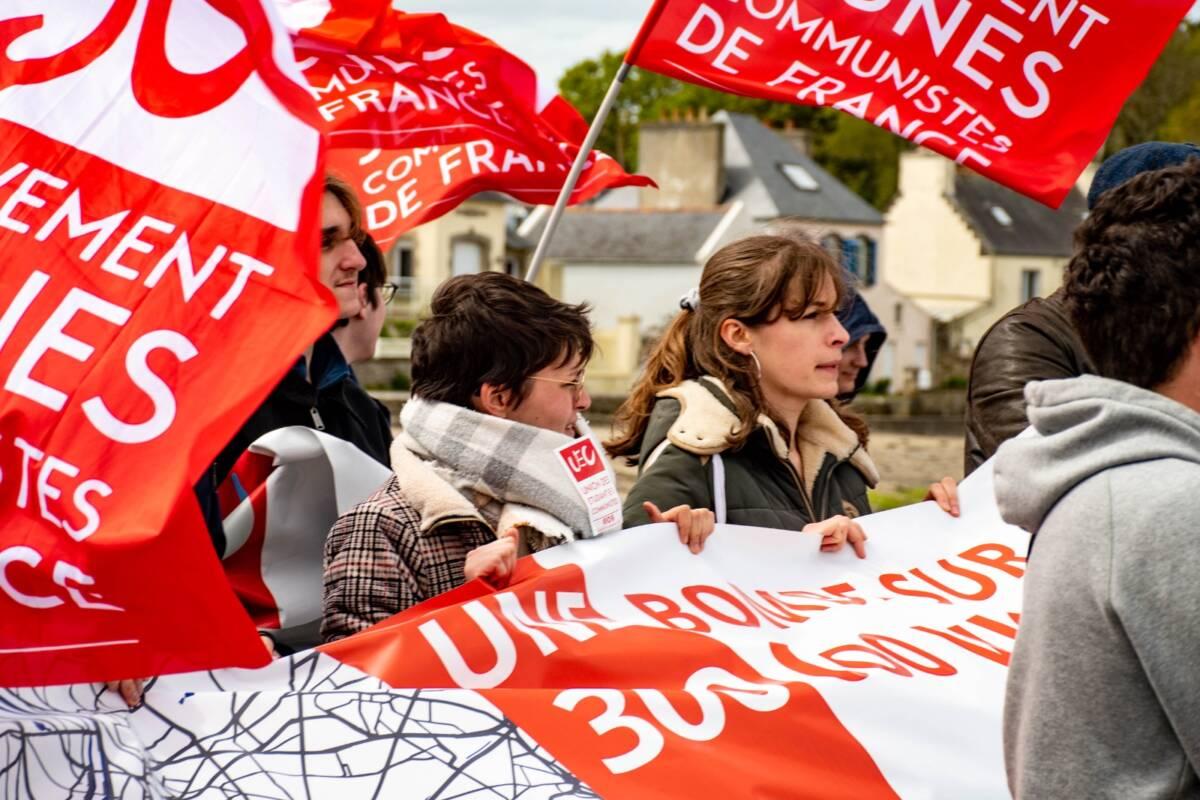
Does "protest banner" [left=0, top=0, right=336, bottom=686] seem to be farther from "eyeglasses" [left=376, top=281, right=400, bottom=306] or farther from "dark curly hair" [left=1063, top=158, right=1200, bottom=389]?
"eyeglasses" [left=376, top=281, right=400, bottom=306]

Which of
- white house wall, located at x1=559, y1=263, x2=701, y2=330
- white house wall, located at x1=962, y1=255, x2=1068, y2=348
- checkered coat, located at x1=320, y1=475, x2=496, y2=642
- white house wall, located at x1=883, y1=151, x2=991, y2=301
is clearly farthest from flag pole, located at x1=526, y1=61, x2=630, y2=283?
white house wall, located at x1=883, y1=151, x2=991, y2=301

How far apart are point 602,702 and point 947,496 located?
A: 1.52 metres

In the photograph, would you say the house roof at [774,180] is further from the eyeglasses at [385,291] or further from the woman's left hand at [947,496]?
the woman's left hand at [947,496]

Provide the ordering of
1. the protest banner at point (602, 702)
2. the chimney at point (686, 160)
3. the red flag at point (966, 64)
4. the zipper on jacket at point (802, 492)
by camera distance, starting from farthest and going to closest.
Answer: the chimney at point (686, 160)
the red flag at point (966, 64)
the zipper on jacket at point (802, 492)
the protest banner at point (602, 702)

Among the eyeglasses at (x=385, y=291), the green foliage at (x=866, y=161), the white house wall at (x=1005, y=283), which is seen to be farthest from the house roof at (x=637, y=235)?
the eyeglasses at (x=385, y=291)

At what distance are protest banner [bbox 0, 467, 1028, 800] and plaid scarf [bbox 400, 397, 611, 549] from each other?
0.40 feet

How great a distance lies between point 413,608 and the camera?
3.50 metres

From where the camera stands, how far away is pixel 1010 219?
6662 centimetres

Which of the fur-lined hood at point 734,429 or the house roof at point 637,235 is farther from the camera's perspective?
the house roof at point 637,235

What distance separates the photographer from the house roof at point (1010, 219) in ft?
212

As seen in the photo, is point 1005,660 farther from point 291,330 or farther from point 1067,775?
point 291,330

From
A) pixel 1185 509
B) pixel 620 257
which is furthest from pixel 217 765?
pixel 620 257

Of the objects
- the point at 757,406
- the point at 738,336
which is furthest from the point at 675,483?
the point at 738,336

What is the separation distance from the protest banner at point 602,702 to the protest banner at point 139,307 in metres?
0.51
